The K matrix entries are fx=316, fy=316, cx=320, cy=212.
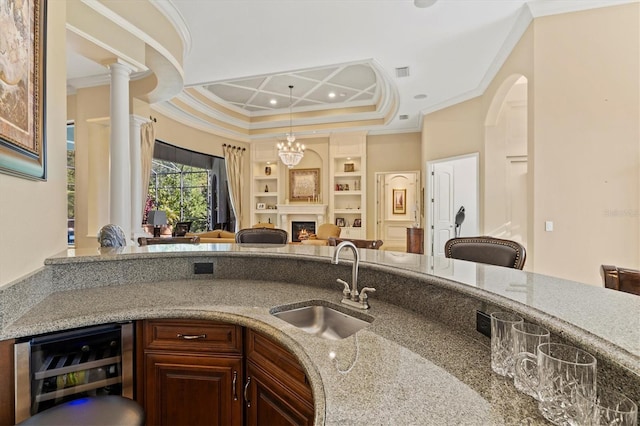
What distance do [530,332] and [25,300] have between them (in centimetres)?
200

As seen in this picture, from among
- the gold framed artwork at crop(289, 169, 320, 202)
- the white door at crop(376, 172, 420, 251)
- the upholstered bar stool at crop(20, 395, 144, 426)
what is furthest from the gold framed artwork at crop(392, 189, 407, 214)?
the upholstered bar stool at crop(20, 395, 144, 426)

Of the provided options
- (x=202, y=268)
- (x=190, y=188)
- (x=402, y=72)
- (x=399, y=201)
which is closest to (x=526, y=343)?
(x=202, y=268)

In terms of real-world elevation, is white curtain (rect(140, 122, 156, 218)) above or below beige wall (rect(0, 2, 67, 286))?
above

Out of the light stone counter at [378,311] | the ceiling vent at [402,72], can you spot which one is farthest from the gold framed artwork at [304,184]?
the light stone counter at [378,311]

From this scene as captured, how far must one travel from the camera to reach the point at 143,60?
11.5ft

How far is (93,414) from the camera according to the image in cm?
115

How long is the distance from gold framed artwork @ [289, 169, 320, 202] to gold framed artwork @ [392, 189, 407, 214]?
7.07 ft

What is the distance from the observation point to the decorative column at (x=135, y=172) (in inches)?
192

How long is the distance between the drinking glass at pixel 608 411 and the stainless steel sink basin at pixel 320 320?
3.05 ft

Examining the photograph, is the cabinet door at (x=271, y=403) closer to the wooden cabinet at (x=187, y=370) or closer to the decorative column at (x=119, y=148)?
the wooden cabinet at (x=187, y=370)

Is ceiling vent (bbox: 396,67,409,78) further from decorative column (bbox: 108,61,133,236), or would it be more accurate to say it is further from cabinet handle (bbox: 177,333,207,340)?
cabinet handle (bbox: 177,333,207,340)

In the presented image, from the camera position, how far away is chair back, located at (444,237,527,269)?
6.50 ft

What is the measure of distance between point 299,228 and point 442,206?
3.78 meters

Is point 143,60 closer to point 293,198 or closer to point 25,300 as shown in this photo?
point 25,300
